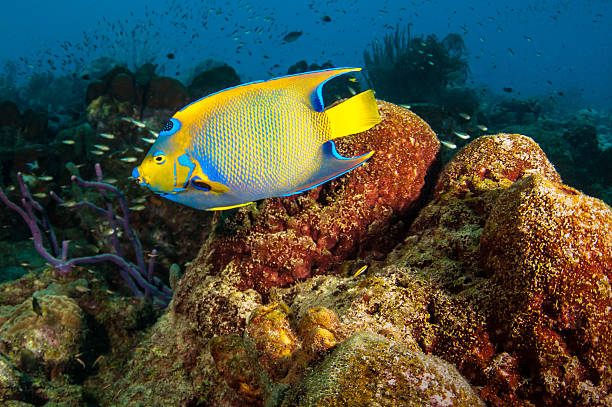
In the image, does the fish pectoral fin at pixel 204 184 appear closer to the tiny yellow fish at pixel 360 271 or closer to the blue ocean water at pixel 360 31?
the tiny yellow fish at pixel 360 271

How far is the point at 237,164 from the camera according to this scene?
139 cm

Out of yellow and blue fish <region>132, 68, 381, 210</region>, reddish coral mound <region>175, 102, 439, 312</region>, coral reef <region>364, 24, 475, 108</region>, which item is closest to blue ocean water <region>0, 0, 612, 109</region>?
coral reef <region>364, 24, 475, 108</region>

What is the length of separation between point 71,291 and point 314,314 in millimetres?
4024

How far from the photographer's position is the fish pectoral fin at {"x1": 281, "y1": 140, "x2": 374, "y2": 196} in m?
1.47

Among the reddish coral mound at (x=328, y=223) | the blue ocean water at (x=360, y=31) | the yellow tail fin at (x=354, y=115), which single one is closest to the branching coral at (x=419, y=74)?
the reddish coral mound at (x=328, y=223)

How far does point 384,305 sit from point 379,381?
27.2 inches

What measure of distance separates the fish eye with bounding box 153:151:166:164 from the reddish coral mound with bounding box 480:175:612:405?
1.72m

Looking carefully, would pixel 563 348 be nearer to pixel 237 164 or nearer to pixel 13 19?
pixel 237 164

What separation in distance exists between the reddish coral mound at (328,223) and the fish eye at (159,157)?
128 cm

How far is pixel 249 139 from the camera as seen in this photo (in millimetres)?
1396

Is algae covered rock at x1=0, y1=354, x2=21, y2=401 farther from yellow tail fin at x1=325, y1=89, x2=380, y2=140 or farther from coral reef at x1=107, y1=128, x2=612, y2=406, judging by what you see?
yellow tail fin at x1=325, y1=89, x2=380, y2=140

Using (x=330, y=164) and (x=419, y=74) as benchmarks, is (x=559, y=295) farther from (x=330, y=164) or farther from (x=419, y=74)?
(x=419, y=74)

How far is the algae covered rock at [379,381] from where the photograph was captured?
1115 mm

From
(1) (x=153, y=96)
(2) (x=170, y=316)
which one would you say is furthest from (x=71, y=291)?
(1) (x=153, y=96)
